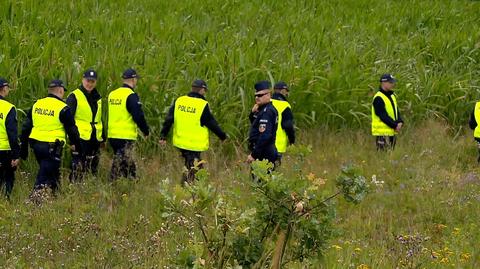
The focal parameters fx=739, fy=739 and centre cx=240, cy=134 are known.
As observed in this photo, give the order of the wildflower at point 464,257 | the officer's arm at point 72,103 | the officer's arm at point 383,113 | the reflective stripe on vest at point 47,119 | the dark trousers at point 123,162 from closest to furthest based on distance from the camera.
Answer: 1. the wildflower at point 464,257
2. the reflective stripe on vest at point 47,119
3. the officer's arm at point 72,103
4. the dark trousers at point 123,162
5. the officer's arm at point 383,113

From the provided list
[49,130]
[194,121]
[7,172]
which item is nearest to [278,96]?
[194,121]

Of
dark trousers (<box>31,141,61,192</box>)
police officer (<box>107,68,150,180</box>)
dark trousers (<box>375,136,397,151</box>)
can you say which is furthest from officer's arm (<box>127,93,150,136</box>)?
dark trousers (<box>375,136,397,151</box>)

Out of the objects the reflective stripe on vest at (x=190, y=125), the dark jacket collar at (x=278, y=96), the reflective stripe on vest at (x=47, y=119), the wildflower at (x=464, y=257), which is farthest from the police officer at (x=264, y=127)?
the wildflower at (x=464, y=257)

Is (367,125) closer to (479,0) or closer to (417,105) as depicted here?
(417,105)

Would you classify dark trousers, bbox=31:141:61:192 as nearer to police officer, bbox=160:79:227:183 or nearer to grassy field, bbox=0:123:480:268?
grassy field, bbox=0:123:480:268

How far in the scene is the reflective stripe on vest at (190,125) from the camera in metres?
8.63

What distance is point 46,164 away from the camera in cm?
816

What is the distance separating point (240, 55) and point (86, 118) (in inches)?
139

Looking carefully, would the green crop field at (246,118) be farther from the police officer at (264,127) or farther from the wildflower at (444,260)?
the police officer at (264,127)

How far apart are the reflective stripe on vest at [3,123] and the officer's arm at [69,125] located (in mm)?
548

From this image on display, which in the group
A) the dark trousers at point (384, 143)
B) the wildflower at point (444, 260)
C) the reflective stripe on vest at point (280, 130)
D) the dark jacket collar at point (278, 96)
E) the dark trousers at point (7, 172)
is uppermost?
the dark jacket collar at point (278, 96)

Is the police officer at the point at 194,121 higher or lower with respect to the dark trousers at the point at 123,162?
higher

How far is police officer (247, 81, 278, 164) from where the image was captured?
8305mm

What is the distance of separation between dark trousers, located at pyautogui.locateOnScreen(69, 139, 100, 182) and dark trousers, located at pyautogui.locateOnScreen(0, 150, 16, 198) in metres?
0.68
